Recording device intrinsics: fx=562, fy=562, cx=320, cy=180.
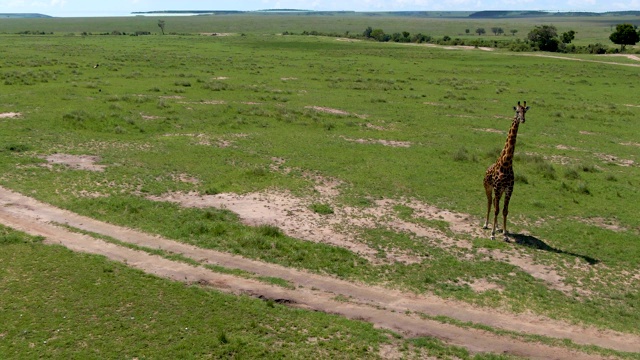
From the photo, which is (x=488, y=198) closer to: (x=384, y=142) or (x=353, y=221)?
(x=353, y=221)

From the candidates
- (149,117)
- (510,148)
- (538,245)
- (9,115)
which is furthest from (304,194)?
(9,115)

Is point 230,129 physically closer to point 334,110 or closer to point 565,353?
point 334,110

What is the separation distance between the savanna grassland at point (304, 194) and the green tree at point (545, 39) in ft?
180

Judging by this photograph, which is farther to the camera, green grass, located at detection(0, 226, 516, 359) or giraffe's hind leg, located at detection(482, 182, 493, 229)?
giraffe's hind leg, located at detection(482, 182, 493, 229)

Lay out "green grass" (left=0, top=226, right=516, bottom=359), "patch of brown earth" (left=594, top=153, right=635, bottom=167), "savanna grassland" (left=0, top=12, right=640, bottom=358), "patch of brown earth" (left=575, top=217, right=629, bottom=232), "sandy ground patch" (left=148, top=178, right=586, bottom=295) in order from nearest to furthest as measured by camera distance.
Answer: "green grass" (left=0, top=226, right=516, bottom=359), "savanna grassland" (left=0, top=12, right=640, bottom=358), "sandy ground patch" (left=148, top=178, right=586, bottom=295), "patch of brown earth" (left=575, top=217, right=629, bottom=232), "patch of brown earth" (left=594, top=153, right=635, bottom=167)

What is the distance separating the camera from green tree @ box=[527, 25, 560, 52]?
346 feet

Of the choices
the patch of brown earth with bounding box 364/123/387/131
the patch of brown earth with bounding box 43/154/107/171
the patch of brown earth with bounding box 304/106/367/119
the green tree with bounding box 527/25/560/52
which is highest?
the green tree with bounding box 527/25/560/52

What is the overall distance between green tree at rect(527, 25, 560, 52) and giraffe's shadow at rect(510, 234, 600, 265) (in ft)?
320

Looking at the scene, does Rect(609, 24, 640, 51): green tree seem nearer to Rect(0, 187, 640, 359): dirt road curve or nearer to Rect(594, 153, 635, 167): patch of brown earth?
Rect(594, 153, 635, 167): patch of brown earth

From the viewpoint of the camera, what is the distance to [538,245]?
18531mm

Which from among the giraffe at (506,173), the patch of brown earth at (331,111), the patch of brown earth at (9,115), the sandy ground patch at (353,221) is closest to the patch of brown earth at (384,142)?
the patch of brown earth at (331,111)

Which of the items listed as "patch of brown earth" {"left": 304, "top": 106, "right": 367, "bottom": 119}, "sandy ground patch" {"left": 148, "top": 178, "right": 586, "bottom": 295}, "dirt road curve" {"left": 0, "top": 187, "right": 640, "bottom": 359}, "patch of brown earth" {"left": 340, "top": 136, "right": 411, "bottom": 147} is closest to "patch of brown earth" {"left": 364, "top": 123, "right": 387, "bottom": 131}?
"patch of brown earth" {"left": 304, "top": 106, "right": 367, "bottom": 119}

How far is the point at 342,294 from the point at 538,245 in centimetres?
766

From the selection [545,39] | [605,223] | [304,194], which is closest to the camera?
[605,223]
